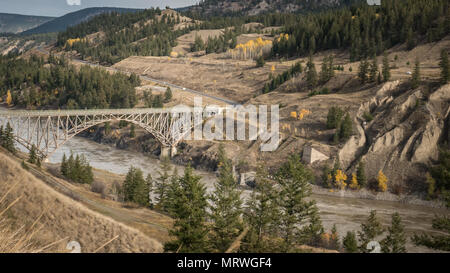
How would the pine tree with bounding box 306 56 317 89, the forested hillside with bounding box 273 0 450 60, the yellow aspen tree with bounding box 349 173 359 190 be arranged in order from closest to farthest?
1. the yellow aspen tree with bounding box 349 173 359 190
2. the pine tree with bounding box 306 56 317 89
3. the forested hillside with bounding box 273 0 450 60

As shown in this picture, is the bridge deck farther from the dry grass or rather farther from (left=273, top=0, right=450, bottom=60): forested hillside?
(left=273, top=0, right=450, bottom=60): forested hillside

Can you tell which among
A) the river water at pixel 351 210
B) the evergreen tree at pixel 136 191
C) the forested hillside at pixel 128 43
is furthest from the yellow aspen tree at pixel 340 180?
the forested hillside at pixel 128 43

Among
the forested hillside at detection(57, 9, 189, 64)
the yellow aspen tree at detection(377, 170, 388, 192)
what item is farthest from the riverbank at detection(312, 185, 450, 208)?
the forested hillside at detection(57, 9, 189, 64)

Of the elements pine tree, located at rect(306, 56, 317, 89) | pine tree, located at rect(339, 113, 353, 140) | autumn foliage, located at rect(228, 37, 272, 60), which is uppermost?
autumn foliage, located at rect(228, 37, 272, 60)

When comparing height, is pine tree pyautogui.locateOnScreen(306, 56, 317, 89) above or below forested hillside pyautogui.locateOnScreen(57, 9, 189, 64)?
below

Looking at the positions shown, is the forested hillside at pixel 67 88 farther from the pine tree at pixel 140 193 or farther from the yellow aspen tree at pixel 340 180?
the yellow aspen tree at pixel 340 180
